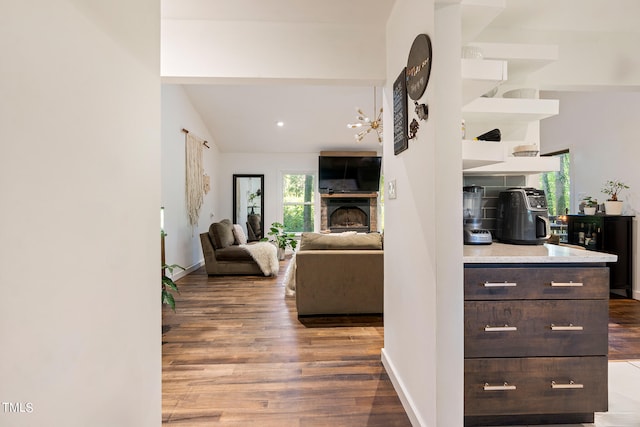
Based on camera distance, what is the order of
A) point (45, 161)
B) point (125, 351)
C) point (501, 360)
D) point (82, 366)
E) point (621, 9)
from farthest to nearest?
point (621, 9), point (501, 360), point (125, 351), point (82, 366), point (45, 161)

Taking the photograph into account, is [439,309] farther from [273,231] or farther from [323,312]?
[273,231]

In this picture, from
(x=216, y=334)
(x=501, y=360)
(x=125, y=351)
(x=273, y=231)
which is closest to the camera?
(x=125, y=351)

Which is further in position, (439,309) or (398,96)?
(398,96)

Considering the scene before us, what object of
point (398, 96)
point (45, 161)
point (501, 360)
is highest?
point (398, 96)

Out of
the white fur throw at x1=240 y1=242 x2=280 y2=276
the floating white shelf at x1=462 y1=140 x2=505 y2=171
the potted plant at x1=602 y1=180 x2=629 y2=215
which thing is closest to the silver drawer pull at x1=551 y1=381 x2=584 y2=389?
the floating white shelf at x1=462 y1=140 x2=505 y2=171

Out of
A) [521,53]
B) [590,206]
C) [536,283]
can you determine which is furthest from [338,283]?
[590,206]

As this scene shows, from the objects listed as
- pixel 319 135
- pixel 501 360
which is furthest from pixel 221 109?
pixel 501 360

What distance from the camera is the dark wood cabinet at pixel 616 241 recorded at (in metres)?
3.85

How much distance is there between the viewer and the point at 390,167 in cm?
215

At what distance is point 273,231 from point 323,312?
379cm

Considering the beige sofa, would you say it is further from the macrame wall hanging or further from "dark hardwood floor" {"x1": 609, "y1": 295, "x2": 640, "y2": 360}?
the macrame wall hanging

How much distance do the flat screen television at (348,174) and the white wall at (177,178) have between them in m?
2.62

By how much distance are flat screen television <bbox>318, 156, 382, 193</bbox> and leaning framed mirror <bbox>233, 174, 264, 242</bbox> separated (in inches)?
57.7

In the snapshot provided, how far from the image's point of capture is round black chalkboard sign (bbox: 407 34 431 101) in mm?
1410
